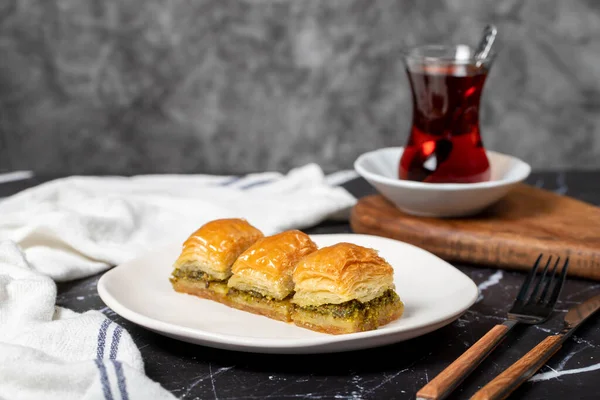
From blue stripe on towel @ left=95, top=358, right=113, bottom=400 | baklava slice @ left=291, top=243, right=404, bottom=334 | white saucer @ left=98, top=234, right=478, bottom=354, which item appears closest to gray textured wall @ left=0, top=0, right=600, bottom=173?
white saucer @ left=98, top=234, right=478, bottom=354

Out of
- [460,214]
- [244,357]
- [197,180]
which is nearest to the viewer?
[244,357]

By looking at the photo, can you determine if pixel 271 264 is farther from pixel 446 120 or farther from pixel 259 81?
pixel 259 81

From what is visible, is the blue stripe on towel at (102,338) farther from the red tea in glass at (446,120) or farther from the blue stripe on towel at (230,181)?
the blue stripe on towel at (230,181)

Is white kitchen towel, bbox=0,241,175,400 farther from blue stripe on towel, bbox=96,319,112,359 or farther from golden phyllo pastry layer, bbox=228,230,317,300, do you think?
golden phyllo pastry layer, bbox=228,230,317,300

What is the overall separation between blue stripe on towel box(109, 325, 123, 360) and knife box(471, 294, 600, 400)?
1.77 ft

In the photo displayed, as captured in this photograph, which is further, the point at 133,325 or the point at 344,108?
the point at 344,108

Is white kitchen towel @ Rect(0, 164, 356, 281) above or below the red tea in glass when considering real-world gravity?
below

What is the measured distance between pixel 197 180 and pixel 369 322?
1214 millimetres

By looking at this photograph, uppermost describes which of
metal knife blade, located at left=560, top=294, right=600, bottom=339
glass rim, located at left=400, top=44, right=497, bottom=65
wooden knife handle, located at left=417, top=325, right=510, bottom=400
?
glass rim, located at left=400, top=44, right=497, bottom=65

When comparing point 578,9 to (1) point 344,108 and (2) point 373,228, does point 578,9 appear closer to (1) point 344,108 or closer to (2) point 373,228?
(1) point 344,108

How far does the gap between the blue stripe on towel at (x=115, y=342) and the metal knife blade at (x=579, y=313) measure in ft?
2.33

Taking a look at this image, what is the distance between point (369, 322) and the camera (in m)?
1.37

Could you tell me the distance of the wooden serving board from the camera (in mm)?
1773

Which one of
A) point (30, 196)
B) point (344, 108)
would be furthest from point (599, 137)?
point (30, 196)
